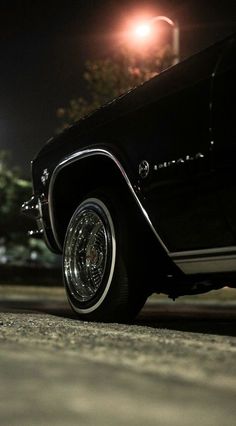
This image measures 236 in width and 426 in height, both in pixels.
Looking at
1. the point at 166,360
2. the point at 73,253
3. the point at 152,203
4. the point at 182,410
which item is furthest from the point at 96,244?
the point at 182,410

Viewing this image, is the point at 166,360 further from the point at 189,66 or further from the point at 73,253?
the point at 73,253

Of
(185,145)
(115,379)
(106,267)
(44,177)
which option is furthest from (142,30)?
(115,379)

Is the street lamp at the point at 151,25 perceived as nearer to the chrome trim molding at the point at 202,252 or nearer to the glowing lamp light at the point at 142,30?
the glowing lamp light at the point at 142,30

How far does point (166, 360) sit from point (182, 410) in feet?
3.00

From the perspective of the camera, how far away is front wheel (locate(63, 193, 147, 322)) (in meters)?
5.23

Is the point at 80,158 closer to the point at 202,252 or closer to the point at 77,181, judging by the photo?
the point at 77,181

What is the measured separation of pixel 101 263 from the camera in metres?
5.50

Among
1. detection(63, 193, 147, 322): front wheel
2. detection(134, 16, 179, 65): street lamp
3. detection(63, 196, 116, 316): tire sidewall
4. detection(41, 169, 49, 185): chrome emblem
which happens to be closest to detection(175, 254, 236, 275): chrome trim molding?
detection(63, 193, 147, 322): front wheel

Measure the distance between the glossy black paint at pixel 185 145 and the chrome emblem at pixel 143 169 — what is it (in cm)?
2

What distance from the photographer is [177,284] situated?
5598 millimetres

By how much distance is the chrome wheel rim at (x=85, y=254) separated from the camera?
5539mm

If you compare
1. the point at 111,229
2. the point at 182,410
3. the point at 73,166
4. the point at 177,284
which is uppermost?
the point at 73,166

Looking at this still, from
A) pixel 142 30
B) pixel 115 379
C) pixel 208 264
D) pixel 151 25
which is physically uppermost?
pixel 151 25

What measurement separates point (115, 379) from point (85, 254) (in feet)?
9.60
